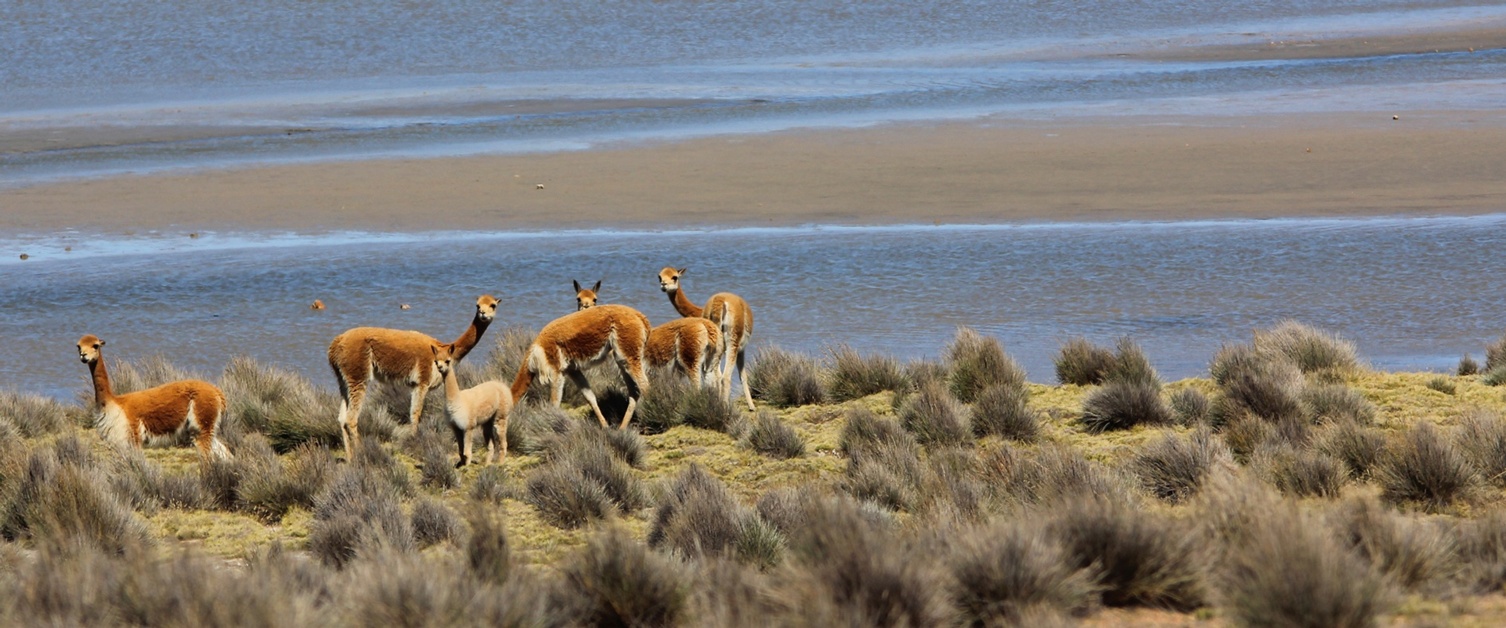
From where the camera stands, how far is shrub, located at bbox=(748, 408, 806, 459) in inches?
398

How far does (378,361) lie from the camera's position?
1023 cm

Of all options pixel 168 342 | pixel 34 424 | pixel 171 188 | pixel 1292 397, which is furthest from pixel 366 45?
pixel 1292 397

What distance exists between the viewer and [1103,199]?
21.2 m

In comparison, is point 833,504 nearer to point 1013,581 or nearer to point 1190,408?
point 1013,581

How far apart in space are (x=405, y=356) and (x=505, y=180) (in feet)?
46.0

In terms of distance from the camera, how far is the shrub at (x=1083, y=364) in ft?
40.0

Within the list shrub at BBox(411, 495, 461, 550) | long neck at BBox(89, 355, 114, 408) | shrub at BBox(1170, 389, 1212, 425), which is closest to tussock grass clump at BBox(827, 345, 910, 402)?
shrub at BBox(1170, 389, 1212, 425)

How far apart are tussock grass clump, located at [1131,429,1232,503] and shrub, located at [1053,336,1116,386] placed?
3266 mm

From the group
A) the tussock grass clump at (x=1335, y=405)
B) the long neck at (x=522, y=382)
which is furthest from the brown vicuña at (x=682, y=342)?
the tussock grass clump at (x=1335, y=405)

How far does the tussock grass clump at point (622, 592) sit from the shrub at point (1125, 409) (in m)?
5.17

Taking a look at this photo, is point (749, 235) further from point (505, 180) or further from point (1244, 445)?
point (1244, 445)

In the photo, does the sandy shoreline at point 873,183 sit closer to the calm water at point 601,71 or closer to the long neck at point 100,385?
the calm water at point 601,71

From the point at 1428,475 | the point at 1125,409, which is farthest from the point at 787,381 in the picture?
the point at 1428,475

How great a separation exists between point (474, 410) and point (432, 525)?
1.91 metres
